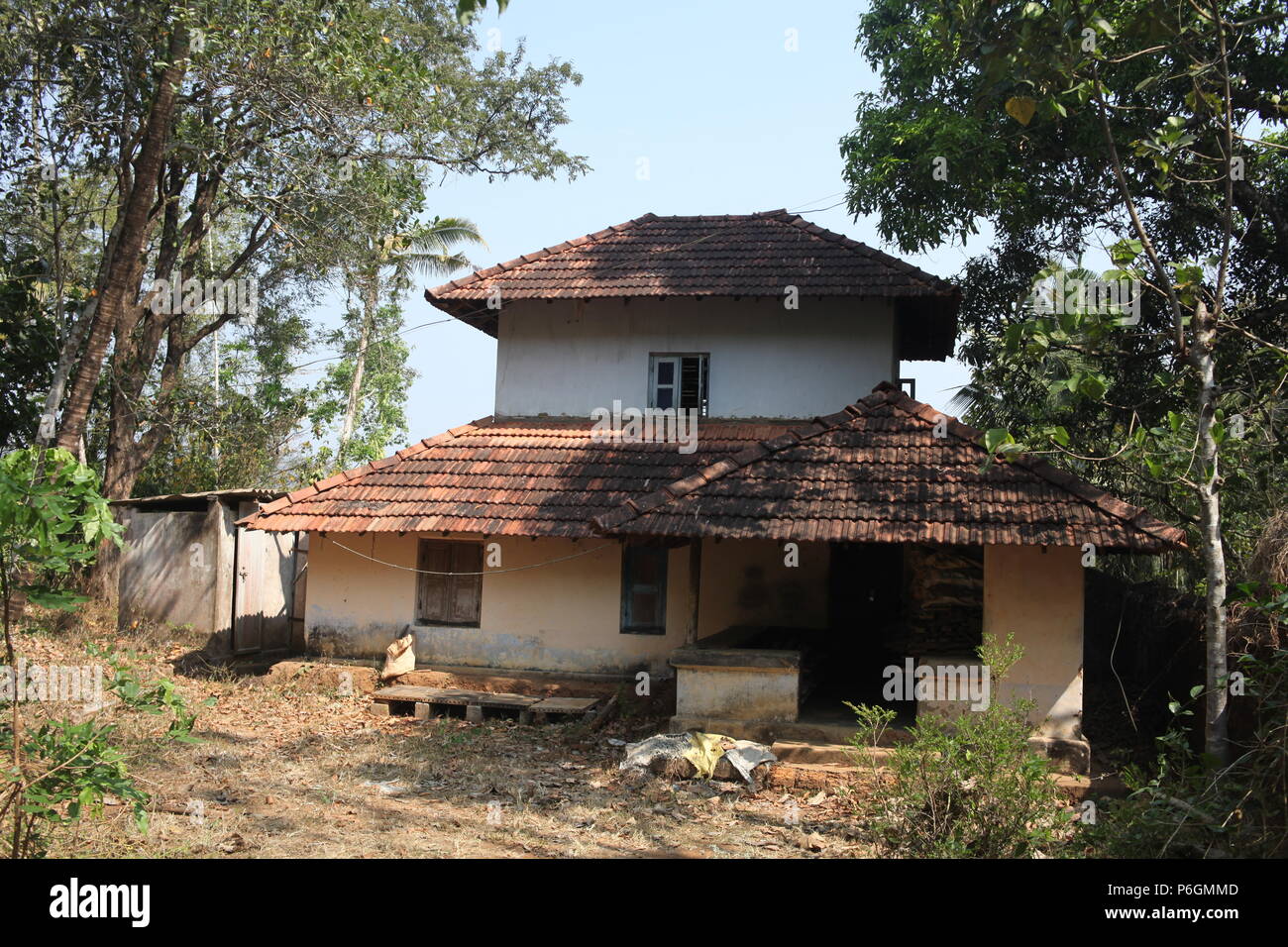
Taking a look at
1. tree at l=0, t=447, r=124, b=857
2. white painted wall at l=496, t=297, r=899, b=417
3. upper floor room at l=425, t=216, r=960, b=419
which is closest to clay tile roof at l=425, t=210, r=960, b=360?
upper floor room at l=425, t=216, r=960, b=419

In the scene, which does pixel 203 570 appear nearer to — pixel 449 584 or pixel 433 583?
pixel 433 583

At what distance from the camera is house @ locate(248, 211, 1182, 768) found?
10.1 meters

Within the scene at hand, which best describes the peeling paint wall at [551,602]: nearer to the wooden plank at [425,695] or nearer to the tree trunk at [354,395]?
the wooden plank at [425,695]

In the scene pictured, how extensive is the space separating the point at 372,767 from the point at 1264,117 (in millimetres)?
13297

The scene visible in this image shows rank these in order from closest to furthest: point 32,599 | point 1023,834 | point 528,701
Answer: point 32,599 < point 1023,834 < point 528,701

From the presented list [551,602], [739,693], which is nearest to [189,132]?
[551,602]

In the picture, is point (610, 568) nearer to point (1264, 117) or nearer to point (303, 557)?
point (303, 557)

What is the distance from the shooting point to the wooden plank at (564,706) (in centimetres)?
1150

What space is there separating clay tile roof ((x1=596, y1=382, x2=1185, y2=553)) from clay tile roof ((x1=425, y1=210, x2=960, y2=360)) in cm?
254

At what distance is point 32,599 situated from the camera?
5012 millimetres

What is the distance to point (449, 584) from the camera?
1320cm

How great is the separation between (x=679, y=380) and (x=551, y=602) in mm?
3781

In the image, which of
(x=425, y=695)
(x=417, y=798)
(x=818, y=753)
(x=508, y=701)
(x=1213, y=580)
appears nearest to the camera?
(x=1213, y=580)

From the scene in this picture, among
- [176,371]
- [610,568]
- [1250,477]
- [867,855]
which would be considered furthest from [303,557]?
[1250,477]
